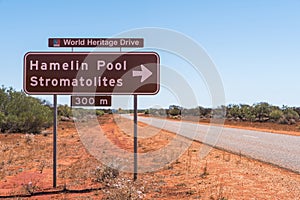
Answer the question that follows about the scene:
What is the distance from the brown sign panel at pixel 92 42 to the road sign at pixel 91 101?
4.11ft

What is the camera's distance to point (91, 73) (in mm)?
10133

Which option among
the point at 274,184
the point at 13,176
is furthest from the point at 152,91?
the point at 13,176

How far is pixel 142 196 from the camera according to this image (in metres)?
8.20

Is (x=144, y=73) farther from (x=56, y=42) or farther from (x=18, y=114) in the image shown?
(x=18, y=114)

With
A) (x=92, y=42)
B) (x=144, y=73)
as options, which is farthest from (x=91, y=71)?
(x=144, y=73)

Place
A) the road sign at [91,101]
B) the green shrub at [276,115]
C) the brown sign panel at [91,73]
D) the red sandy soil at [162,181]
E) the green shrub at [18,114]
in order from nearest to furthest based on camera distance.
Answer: the red sandy soil at [162,181]
the brown sign panel at [91,73]
the road sign at [91,101]
the green shrub at [18,114]
the green shrub at [276,115]

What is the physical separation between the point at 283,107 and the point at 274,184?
5762 centimetres

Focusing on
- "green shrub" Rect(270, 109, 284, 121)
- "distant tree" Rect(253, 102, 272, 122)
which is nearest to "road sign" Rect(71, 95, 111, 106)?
"green shrub" Rect(270, 109, 284, 121)

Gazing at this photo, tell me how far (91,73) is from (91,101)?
704 millimetres

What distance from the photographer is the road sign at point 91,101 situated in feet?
33.8

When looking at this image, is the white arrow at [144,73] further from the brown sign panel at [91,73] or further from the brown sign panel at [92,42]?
the brown sign panel at [92,42]

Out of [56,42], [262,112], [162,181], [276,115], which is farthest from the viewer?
[262,112]

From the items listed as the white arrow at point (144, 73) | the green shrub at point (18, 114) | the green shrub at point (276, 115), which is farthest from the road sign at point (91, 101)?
the green shrub at point (276, 115)

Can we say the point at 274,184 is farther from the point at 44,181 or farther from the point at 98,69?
the point at 44,181
